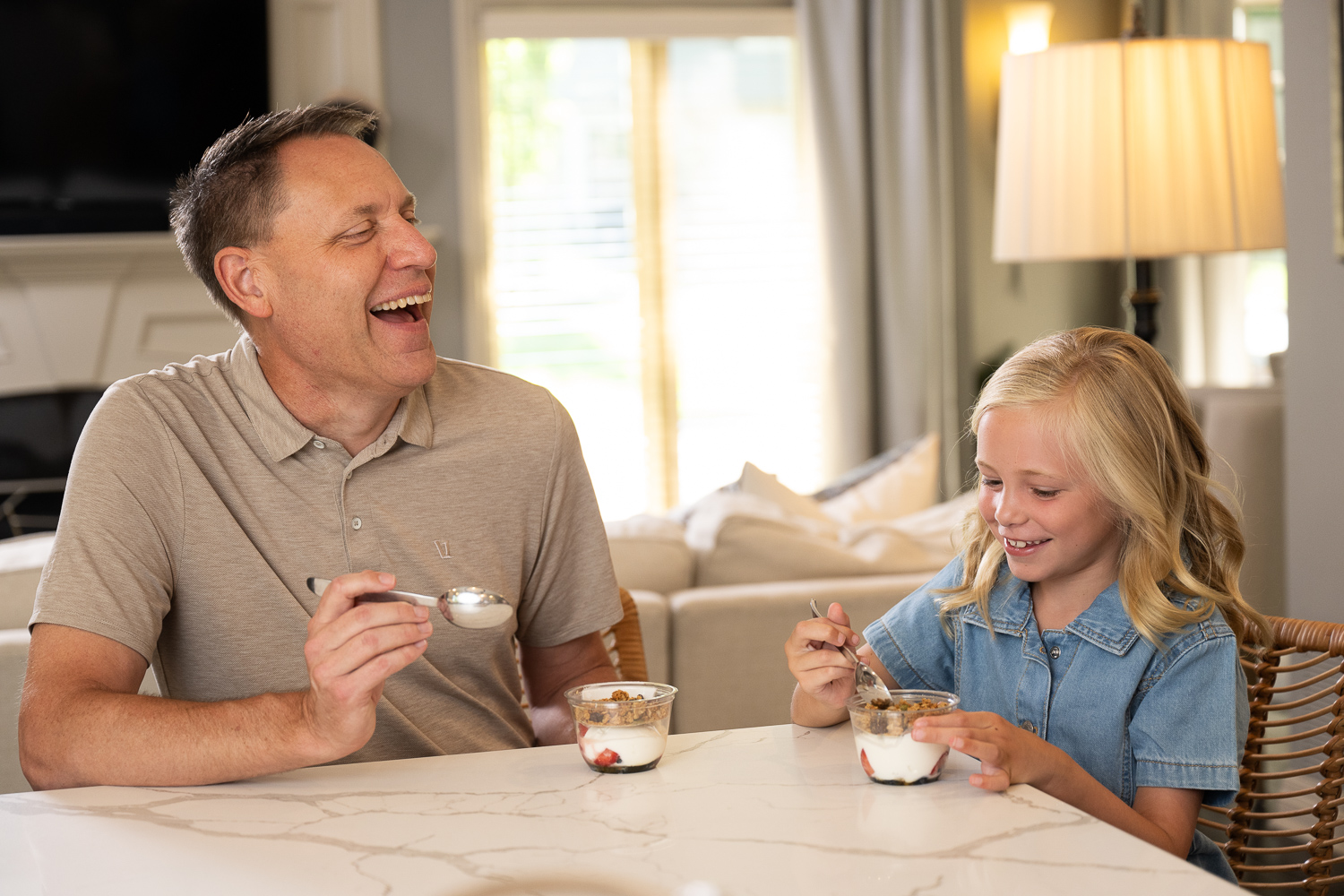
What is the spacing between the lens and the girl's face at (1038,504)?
1.25 m

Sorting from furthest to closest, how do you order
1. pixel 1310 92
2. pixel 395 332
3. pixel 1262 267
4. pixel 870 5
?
pixel 870 5, pixel 1262 267, pixel 1310 92, pixel 395 332

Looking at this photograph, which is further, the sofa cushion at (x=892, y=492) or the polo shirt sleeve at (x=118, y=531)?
the sofa cushion at (x=892, y=492)

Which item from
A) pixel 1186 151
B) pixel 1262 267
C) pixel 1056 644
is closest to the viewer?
pixel 1056 644

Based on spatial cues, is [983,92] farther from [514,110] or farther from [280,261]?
[280,261]

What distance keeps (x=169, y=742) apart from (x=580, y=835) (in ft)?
1.28

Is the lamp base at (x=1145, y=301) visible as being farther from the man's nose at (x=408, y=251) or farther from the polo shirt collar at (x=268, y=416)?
the polo shirt collar at (x=268, y=416)

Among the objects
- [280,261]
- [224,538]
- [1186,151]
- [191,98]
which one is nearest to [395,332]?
[280,261]

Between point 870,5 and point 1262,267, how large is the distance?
1759mm

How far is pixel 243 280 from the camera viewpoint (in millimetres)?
1442

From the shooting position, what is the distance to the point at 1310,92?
1.96 meters

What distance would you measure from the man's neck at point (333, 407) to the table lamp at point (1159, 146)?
70.0 inches

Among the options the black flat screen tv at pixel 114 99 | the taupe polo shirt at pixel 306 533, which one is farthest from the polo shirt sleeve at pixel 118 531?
the black flat screen tv at pixel 114 99

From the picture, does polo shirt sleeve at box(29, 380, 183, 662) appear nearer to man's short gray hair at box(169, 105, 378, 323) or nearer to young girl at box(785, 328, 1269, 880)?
man's short gray hair at box(169, 105, 378, 323)

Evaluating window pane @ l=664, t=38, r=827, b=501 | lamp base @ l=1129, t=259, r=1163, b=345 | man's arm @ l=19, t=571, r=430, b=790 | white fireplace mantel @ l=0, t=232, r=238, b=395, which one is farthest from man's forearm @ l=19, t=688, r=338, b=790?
window pane @ l=664, t=38, r=827, b=501
